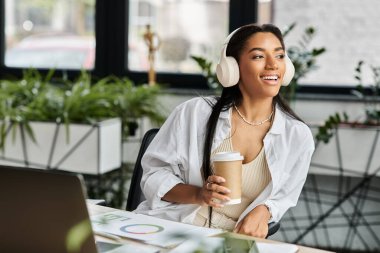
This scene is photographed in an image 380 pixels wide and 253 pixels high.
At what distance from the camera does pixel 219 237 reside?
5.63 feet

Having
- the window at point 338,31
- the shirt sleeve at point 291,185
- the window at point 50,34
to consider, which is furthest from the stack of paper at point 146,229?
the window at point 50,34

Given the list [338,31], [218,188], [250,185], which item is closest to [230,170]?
[218,188]

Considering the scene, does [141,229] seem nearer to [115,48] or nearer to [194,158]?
[194,158]

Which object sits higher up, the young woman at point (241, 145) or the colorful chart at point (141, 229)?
the young woman at point (241, 145)

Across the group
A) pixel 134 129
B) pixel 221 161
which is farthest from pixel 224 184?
pixel 134 129

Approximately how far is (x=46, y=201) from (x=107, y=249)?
355 millimetres

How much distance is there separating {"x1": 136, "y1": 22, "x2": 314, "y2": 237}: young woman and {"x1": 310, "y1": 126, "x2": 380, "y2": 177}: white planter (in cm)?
143

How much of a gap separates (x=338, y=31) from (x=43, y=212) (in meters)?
3.11

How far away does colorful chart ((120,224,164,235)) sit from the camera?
1.76m

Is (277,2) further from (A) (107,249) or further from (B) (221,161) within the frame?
(A) (107,249)

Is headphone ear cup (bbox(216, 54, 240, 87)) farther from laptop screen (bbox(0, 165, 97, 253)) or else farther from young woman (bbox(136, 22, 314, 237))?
laptop screen (bbox(0, 165, 97, 253))

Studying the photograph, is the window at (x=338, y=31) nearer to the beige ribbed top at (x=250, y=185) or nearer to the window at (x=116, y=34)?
the window at (x=116, y=34)

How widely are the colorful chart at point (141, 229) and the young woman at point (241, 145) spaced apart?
0.32 meters

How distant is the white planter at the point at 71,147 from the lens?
3771mm
